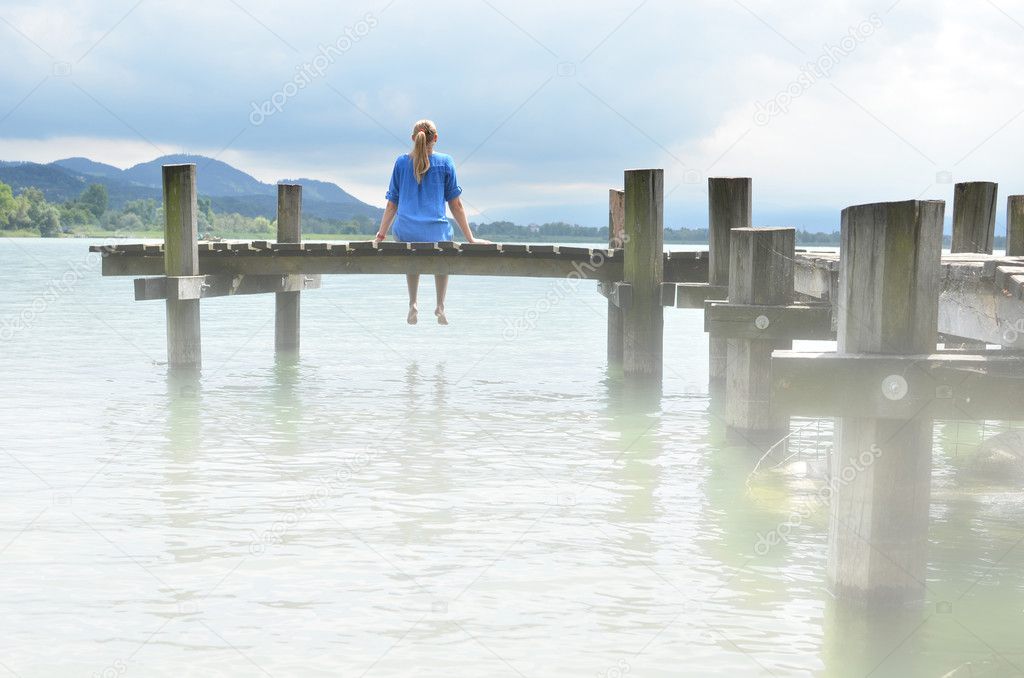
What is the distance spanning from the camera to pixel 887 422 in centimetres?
480

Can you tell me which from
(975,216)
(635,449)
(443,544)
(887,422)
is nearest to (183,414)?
(635,449)

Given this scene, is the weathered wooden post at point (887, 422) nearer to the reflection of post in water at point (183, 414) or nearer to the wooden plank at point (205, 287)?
the reflection of post in water at point (183, 414)

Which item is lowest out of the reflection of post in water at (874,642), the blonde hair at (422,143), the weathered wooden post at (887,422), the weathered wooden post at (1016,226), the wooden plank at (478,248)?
the reflection of post in water at (874,642)

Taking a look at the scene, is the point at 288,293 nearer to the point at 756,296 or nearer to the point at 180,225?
the point at 180,225

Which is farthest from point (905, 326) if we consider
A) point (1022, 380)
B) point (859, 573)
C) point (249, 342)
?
point (249, 342)

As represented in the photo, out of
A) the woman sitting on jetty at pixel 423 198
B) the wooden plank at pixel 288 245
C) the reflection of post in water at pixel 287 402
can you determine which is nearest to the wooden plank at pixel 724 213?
the woman sitting on jetty at pixel 423 198

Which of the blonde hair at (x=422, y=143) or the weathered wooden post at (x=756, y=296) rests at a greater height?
the blonde hair at (x=422, y=143)

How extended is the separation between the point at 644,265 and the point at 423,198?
2410mm

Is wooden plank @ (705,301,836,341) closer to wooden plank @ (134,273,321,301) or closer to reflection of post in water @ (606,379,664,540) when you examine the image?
reflection of post in water @ (606,379,664,540)

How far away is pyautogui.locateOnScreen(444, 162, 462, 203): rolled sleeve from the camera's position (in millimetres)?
12658

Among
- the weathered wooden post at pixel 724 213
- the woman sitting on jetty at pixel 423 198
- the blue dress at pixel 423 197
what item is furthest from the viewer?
the blue dress at pixel 423 197

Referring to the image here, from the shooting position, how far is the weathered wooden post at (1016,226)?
11305 mm

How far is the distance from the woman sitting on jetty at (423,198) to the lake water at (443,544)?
173 cm

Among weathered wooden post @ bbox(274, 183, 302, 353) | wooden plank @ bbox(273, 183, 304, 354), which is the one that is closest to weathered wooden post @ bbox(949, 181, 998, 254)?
wooden plank @ bbox(273, 183, 304, 354)
